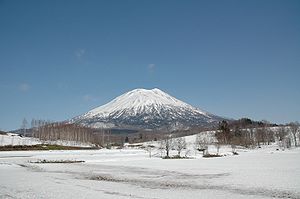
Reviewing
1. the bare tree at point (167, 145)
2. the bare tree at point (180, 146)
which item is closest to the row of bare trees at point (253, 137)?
the bare tree at point (180, 146)

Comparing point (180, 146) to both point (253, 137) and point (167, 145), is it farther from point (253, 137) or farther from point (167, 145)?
point (253, 137)

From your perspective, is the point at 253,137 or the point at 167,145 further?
the point at 253,137

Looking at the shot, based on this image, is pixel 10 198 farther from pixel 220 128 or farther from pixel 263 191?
pixel 220 128

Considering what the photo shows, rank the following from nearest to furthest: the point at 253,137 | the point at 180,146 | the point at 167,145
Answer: the point at 167,145
the point at 180,146
the point at 253,137

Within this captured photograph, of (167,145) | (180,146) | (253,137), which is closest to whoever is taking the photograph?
(167,145)

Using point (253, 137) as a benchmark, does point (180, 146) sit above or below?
below

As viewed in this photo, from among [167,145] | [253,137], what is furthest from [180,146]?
[253,137]

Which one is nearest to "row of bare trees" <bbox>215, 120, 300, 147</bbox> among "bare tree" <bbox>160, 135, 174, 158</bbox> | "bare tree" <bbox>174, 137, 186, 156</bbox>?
"bare tree" <bbox>174, 137, 186, 156</bbox>

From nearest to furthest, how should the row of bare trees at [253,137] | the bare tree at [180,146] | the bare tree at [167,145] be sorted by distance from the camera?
the bare tree at [167,145] → the bare tree at [180,146] → the row of bare trees at [253,137]

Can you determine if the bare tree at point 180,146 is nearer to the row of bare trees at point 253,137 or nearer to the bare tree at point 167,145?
the bare tree at point 167,145

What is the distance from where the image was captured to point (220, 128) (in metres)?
168

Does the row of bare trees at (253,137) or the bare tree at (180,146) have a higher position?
the row of bare trees at (253,137)

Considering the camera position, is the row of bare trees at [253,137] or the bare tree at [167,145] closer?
the bare tree at [167,145]

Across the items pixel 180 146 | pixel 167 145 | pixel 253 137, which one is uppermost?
pixel 253 137
